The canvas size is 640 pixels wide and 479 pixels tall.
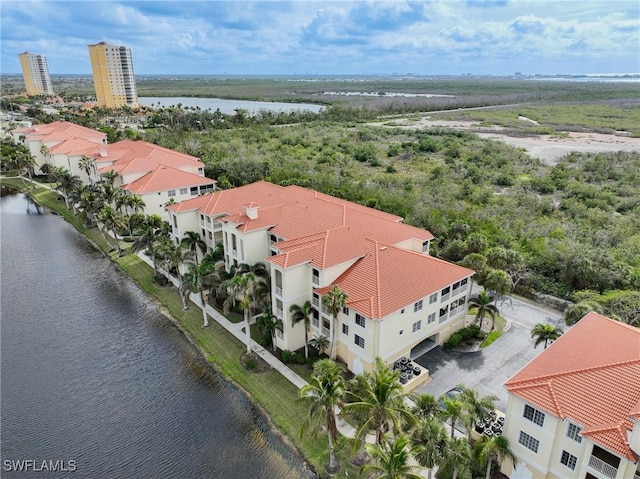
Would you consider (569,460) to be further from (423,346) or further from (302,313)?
(302,313)

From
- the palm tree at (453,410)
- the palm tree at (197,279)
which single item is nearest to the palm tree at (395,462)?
the palm tree at (453,410)

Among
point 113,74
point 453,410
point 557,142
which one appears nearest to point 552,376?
point 453,410

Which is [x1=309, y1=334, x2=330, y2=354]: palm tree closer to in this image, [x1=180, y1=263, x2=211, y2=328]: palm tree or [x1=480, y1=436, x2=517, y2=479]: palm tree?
[x1=180, y1=263, x2=211, y2=328]: palm tree

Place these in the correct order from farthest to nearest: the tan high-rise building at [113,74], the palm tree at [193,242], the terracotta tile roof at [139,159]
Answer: the tan high-rise building at [113,74] → the terracotta tile roof at [139,159] → the palm tree at [193,242]

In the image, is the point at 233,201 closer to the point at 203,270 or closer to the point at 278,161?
the point at 203,270

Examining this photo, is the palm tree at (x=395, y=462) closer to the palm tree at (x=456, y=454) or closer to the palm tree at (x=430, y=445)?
the palm tree at (x=430, y=445)

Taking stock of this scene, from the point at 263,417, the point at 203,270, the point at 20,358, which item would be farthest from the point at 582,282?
the point at 20,358
